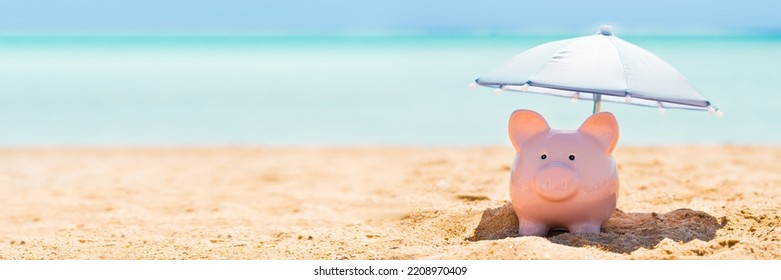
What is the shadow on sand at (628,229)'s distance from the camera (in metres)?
4.28

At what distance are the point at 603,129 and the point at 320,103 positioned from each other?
33.0 ft

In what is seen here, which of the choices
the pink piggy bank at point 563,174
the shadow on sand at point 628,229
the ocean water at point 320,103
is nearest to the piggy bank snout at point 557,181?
the pink piggy bank at point 563,174

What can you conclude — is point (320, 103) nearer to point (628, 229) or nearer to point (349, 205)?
point (349, 205)

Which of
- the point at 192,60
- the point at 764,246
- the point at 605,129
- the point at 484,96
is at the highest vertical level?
the point at 192,60

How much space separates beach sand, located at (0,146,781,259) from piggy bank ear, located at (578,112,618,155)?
1.61 feet

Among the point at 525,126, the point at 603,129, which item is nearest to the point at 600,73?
the point at 603,129

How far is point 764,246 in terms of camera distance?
419cm

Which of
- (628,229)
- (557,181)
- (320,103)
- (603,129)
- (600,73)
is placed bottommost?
(628,229)

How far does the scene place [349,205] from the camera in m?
6.28

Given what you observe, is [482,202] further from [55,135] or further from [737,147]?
[55,135]

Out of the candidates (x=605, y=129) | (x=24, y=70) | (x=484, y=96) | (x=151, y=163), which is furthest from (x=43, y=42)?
(x=605, y=129)

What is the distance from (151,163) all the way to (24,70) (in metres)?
16.6

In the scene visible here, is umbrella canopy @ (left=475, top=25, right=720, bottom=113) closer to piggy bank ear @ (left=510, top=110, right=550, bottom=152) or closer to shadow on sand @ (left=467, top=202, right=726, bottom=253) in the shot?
piggy bank ear @ (left=510, top=110, right=550, bottom=152)

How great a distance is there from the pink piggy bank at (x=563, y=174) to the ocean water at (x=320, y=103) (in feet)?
17.8
